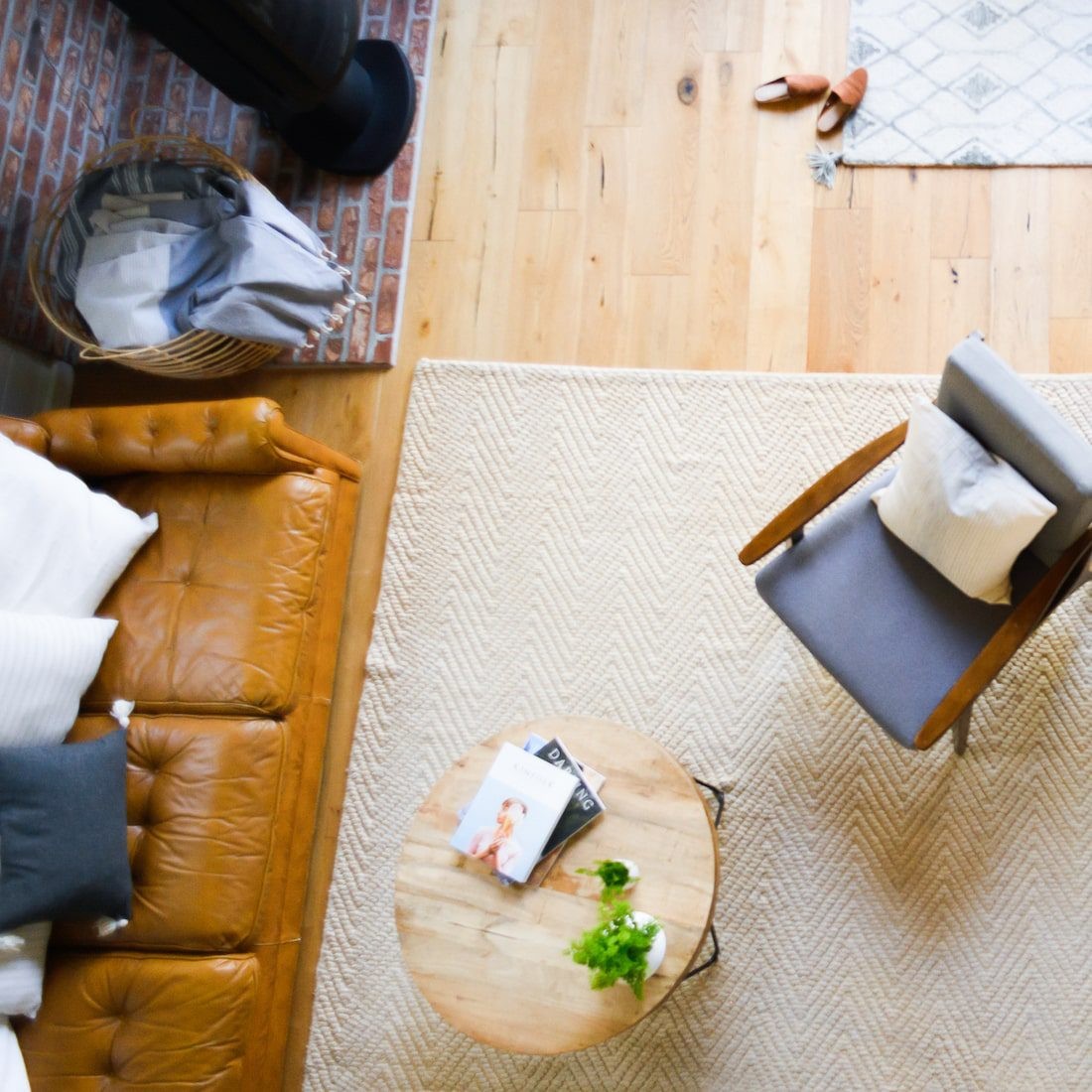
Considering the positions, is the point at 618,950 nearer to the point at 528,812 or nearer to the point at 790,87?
the point at 528,812

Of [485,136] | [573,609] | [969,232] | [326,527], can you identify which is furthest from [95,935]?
[969,232]

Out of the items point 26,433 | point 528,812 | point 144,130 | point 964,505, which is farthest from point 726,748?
point 144,130

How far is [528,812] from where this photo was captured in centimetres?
193

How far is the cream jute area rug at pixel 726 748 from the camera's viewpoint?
7.04ft

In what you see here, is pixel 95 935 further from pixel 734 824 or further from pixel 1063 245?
pixel 1063 245

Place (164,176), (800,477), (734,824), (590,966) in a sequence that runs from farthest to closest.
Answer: (164,176)
(800,477)
(734,824)
(590,966)

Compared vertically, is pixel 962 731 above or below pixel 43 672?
above

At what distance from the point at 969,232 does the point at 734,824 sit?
1.56 m

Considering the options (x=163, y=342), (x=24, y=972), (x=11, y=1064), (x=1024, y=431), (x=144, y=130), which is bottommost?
(x=11, y=1064)

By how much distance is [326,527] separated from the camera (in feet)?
7.96

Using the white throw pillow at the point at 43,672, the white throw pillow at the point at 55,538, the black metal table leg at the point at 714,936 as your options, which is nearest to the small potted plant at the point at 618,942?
the black metal table leg at the point at 714,936

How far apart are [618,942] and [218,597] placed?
1.16 metres

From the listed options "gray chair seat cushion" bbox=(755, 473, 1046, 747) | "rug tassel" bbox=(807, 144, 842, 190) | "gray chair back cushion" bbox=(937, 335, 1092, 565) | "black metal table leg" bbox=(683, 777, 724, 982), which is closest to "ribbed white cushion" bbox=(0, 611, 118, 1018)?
"black metal table leg" bbox=(683, 777, 724, 982)

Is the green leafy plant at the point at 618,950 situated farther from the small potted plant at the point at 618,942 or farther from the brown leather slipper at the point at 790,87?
the brown leather slipper at the point at 790,87
